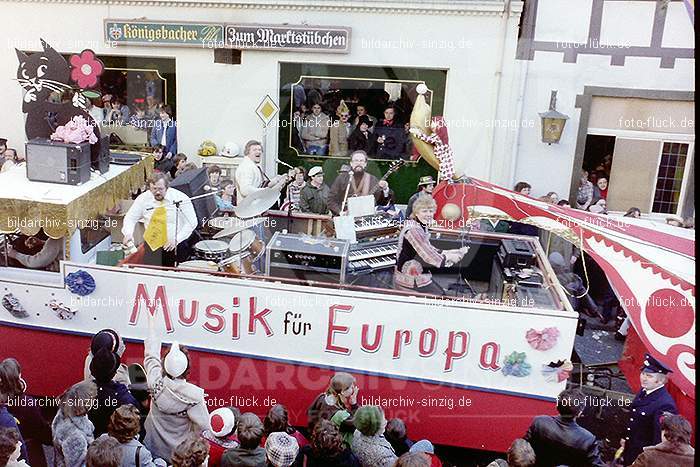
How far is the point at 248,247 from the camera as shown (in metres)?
4.27

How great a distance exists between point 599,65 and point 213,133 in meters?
2.37

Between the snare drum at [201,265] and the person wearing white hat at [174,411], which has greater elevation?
the snare drum at [201,265]

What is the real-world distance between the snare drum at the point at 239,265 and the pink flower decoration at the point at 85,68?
4.35 feet

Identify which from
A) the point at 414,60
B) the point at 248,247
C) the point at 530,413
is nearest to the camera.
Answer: the point at 530,413

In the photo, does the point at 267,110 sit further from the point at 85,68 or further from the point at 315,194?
the point at 85,68

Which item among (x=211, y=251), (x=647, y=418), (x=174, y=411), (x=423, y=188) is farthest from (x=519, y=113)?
(x=174, y=411)

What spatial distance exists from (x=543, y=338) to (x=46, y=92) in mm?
3190

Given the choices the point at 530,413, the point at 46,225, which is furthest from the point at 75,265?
the point at 530,413

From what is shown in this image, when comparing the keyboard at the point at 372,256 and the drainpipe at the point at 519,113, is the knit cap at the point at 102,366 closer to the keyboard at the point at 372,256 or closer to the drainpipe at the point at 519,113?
the keyboard at the point at 372,256

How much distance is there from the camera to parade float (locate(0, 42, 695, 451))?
11.7ft

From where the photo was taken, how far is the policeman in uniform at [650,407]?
332cm

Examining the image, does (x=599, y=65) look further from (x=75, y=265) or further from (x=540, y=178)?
(x=75, y=265)

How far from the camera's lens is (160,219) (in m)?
4.12

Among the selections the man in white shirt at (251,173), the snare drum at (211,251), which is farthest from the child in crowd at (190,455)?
the man in white shirt at (251,173)
